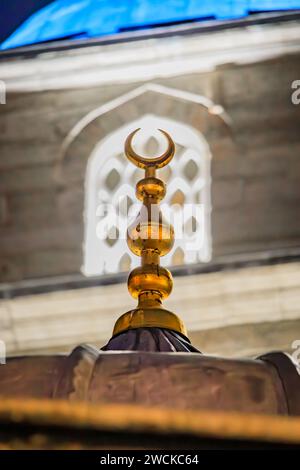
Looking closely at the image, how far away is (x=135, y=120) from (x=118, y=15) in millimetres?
2043

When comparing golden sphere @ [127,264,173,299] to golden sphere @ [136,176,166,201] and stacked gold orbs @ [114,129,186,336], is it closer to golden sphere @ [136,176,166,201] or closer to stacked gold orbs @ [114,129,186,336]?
stacked gold orbs @ [114,129,186,336]

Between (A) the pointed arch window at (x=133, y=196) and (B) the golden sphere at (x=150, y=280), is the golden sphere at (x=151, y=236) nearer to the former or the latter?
(B) the golden sphere at (x=150, y=280)

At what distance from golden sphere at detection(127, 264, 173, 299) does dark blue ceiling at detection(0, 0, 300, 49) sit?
875 centimetres

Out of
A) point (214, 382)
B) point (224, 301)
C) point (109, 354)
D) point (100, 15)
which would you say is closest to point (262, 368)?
point (214, 382)

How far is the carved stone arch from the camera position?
11227mm

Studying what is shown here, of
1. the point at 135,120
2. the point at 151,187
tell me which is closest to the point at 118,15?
the point at 135,120

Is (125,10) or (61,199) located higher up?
(125,10)

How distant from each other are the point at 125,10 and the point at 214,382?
11.2 m

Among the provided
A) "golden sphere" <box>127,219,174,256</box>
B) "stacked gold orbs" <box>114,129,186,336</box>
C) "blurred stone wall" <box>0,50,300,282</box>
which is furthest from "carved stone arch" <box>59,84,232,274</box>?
"golden sphere" <box>127,219,174,256</box>

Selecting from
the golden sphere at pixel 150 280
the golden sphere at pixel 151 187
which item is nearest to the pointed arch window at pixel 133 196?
the golden sphere at pixel 151 187

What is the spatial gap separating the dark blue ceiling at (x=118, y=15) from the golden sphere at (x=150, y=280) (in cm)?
875

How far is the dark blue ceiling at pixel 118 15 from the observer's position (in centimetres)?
1245

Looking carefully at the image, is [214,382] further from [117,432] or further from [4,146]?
[4,146]

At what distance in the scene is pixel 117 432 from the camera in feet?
5.70
